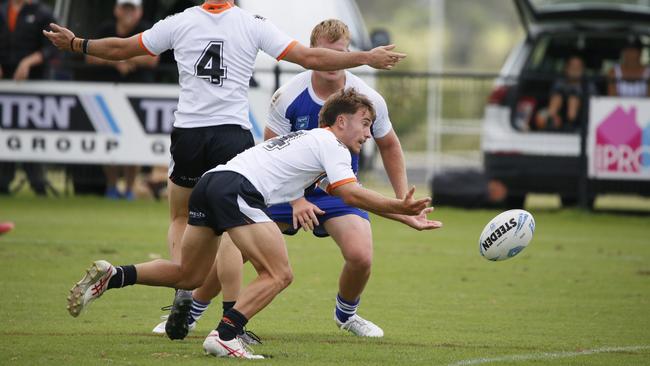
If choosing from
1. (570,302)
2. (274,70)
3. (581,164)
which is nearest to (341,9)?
(274,70)

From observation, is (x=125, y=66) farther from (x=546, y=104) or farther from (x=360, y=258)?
(x=360, y=258)

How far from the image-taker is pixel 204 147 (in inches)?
301

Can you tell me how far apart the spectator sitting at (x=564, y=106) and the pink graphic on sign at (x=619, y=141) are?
0.53m

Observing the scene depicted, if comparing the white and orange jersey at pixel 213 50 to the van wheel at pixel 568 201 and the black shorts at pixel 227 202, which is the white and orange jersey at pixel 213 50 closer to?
the black shorts at pixel 227 202

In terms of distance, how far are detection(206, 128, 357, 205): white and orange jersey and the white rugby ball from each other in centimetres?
140

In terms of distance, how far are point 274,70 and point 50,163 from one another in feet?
11.0

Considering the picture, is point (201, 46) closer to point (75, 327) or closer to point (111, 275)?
point (111, 275)

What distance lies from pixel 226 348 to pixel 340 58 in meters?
1.88

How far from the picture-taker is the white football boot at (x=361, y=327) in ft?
26.3

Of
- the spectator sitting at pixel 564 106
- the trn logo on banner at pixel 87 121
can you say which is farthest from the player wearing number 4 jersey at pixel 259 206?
the spectator sitting at pixel 564 106

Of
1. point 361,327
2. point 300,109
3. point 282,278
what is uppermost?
point 300,109

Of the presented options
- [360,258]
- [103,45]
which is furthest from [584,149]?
[103,45]

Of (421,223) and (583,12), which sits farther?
(583,12)

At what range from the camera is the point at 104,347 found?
7.22m
